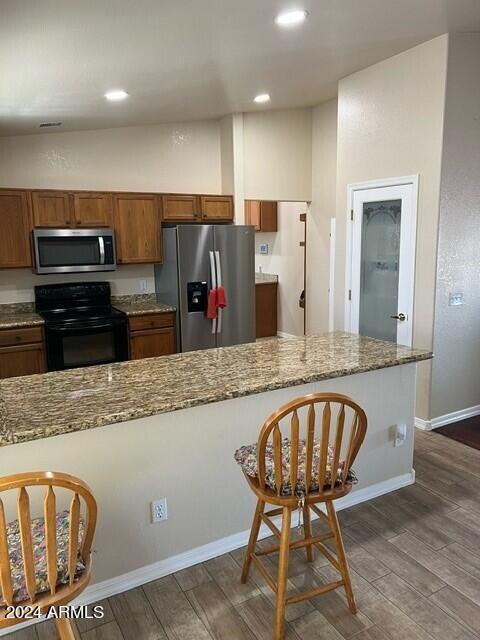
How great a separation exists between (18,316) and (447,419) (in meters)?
3.98

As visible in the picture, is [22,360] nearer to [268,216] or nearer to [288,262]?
[288,262]

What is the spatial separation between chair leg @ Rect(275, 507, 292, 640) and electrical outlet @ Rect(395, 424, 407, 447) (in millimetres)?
1282

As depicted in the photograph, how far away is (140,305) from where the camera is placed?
5.14 m

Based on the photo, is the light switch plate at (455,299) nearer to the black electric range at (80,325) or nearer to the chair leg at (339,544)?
the chair leg at (339,544)

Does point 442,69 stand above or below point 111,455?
above

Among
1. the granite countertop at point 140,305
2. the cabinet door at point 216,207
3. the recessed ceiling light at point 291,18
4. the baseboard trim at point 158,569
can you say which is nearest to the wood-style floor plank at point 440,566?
the baseboard trim at point 158,569

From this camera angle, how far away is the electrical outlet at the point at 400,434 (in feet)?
9.32

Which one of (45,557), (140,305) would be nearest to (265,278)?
(140,305)

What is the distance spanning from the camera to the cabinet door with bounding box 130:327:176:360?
4.68 metres

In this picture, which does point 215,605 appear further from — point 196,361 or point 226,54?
point 226,54

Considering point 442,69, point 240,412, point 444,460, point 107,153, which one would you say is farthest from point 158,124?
point 444,460

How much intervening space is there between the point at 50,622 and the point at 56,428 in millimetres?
872

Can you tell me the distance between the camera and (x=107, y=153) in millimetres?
4980

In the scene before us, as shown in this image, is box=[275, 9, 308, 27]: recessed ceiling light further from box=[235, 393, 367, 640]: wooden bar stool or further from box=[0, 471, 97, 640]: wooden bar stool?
box=[0, 471, 97, 640]: wooden bar stool
